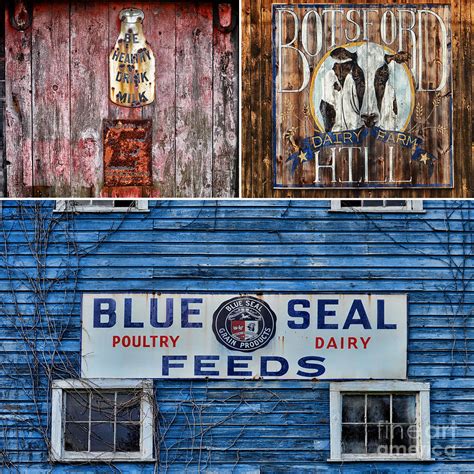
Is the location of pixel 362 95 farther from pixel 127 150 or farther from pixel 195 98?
pixel 127 150

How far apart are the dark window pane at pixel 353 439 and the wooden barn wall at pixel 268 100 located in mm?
2917

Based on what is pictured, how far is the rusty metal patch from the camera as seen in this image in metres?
7.29

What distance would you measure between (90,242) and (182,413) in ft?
Result: 5.56

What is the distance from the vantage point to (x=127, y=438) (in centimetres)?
943

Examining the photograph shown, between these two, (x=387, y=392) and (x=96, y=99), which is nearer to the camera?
(x=96, y=99)

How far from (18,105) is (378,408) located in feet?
13.8

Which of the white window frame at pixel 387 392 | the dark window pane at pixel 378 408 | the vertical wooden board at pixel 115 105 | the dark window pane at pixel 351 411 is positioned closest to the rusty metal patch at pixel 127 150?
the vertical wooden board at pixel 115 105

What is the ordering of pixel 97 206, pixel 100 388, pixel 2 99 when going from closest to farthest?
pixel 2 99 → pixel 100 388 → pixel 97 206

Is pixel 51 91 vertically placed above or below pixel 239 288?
above

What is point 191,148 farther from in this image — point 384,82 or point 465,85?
point 465,85

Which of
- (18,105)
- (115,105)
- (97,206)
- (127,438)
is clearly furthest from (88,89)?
(127,438)

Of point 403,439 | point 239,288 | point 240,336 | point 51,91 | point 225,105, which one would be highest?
point 51,91

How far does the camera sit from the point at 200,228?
31.2ft

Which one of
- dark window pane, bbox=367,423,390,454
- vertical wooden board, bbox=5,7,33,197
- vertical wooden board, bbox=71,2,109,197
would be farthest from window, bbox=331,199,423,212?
vertical wooden board, bbox=5,7,33,197
